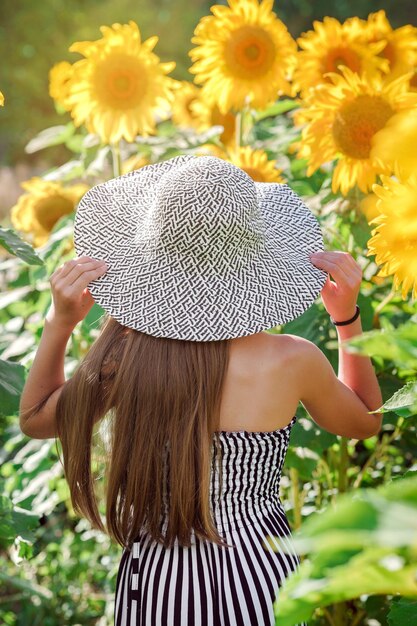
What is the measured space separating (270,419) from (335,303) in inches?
9.8

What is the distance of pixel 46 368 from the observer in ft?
4.73

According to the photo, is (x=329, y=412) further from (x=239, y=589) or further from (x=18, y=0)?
(x=18, y=0)

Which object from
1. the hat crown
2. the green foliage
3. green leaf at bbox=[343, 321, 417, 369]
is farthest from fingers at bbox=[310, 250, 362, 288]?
the green foliage

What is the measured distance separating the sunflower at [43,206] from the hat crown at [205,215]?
3.64 ft

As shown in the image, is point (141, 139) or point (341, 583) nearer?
point (341, 583)

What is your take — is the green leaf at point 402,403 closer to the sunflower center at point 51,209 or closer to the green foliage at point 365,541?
the green foliage at point 365,541

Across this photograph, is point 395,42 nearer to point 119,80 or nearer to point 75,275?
point 119,80

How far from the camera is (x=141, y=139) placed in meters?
2.28

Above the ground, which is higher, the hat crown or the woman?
the hat crown

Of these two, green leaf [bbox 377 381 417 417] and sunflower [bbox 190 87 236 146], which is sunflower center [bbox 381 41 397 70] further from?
green leaf [bbox 377 381 417 417]

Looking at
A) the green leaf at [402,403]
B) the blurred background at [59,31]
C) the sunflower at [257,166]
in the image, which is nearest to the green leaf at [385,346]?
the green leaf at [402,403]

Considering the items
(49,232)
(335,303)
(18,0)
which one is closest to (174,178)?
(335,303)

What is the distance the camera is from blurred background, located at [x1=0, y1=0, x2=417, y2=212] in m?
8.97

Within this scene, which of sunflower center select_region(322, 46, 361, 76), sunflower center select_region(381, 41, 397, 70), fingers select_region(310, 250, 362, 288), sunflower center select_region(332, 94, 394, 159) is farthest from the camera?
sunflower center select_region(381, 41, 397, 70)
